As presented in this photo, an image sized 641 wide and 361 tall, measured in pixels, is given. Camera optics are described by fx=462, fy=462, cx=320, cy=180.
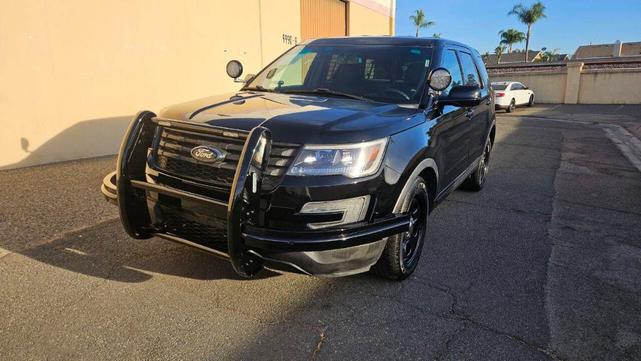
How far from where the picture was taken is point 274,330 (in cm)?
285

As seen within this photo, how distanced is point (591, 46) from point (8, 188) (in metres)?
84.4

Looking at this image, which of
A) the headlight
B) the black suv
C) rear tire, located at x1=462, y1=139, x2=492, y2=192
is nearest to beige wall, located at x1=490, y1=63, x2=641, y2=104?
rear tire, located at x1=462, y1=139, x2=492, y2=192

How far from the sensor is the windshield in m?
3.82

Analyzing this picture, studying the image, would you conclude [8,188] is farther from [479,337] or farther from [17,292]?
[479,337]

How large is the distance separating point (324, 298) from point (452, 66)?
9.05 feet

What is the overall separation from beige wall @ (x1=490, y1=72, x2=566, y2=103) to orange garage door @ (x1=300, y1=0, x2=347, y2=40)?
17250 millimetres

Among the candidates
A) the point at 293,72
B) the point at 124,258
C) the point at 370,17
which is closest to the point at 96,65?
the point at 293,72

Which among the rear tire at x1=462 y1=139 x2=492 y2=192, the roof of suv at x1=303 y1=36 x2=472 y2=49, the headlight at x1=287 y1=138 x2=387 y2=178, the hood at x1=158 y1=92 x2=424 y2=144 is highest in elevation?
the roof of suv at x1=303 y1=36 x2=472 y2=49

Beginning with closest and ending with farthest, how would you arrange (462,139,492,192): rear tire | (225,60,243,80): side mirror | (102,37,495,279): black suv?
(102,37,495,279): black suv → (225,60,243,80): side mirror → (462,139,492,192): rear tire

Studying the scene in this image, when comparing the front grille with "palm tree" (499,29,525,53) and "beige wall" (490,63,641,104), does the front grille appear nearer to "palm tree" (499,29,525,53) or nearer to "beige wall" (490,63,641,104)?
"beige wall" (490,63,641,104)

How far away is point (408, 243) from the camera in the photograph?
358cm

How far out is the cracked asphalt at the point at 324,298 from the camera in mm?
2705

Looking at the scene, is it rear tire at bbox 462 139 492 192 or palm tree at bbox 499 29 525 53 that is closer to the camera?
rear tire at bbox 462 139 492 192

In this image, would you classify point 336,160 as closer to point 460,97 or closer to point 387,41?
point 460,97
